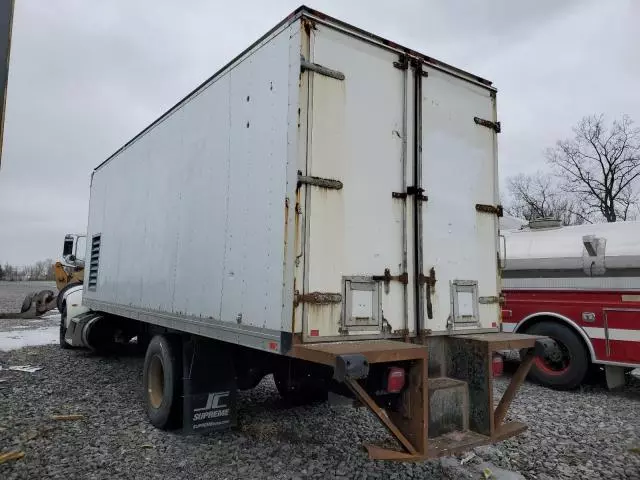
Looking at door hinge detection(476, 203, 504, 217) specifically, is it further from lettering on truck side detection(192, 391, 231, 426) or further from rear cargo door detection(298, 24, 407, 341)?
lettering on truck side detection(192, 391, 231, 426)

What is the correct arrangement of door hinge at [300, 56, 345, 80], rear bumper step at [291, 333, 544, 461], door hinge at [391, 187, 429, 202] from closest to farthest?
rear bumper step at [291, 333, 544, 461] < door hinge at [300, 56, 345, 80] < door hinge at [391, 187, 429, 202]

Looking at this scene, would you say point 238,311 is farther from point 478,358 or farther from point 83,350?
point 83,350

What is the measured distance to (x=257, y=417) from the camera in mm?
5691

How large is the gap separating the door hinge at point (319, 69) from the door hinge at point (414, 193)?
1.01 m

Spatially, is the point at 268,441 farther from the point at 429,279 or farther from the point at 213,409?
the point at 429,279

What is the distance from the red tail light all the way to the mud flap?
225 cm

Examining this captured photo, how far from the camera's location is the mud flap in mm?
4828

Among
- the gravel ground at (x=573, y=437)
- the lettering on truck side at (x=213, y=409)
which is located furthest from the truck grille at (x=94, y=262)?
the gravel ground at (x=573, y=437)

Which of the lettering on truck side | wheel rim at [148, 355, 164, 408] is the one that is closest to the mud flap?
the lettering on truck side

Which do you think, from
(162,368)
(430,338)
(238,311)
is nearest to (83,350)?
(162,368)

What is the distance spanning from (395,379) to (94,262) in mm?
7001

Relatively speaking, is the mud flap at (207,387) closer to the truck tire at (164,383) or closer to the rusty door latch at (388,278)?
the truck tire at (164,383)

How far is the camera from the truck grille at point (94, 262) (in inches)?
334

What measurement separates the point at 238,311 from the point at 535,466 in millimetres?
3083
